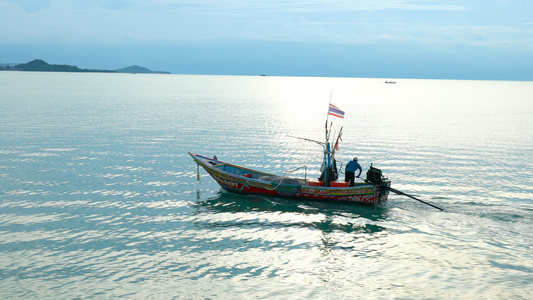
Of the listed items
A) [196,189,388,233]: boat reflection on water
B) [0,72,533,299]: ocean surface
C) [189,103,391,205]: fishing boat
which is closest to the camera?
[0,72,533,299]: ocean surface

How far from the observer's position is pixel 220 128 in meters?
63.6

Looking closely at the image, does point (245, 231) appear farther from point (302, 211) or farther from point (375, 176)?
point (375, 176)

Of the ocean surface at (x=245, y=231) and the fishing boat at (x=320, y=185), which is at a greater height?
the fishing boat at (x=320, y=185)

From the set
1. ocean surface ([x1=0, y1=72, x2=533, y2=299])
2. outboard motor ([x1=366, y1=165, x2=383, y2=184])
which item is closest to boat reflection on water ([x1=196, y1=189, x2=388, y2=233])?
ocean surface ([x1=0, y1=72, x2=533, y2=299])

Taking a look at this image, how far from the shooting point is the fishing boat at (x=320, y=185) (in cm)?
2666

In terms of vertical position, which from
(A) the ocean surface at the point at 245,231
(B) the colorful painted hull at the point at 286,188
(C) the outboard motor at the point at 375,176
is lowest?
(A) the ocean surface at the point at 245,231

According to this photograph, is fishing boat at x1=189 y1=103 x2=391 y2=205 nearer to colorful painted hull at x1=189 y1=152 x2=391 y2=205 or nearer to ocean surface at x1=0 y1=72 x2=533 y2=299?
colorful painted hull at x1=189 y1=152 x2=391 y2=205

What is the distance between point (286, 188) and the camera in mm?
28031

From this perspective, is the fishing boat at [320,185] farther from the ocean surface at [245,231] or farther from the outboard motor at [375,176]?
the ocean surface at [245,231]

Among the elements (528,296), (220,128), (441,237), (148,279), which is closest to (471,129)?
(220,128)

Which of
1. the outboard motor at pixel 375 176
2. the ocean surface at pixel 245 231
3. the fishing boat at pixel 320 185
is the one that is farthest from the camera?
the fishing boat at pixel 320 185

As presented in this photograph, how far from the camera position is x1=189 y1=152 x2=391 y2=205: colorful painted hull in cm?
2669

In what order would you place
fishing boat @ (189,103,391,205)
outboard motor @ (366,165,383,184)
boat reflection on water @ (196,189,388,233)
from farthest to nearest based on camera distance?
fishing boat @ (189,103,391,205) < outboard motor @ (366,165,383,184) < boat reflection on water @ (196,189,388,233)

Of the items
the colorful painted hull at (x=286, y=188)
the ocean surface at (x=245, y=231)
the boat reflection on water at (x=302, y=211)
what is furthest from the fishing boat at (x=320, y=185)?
the ocean surface at (x=245, y=231)
